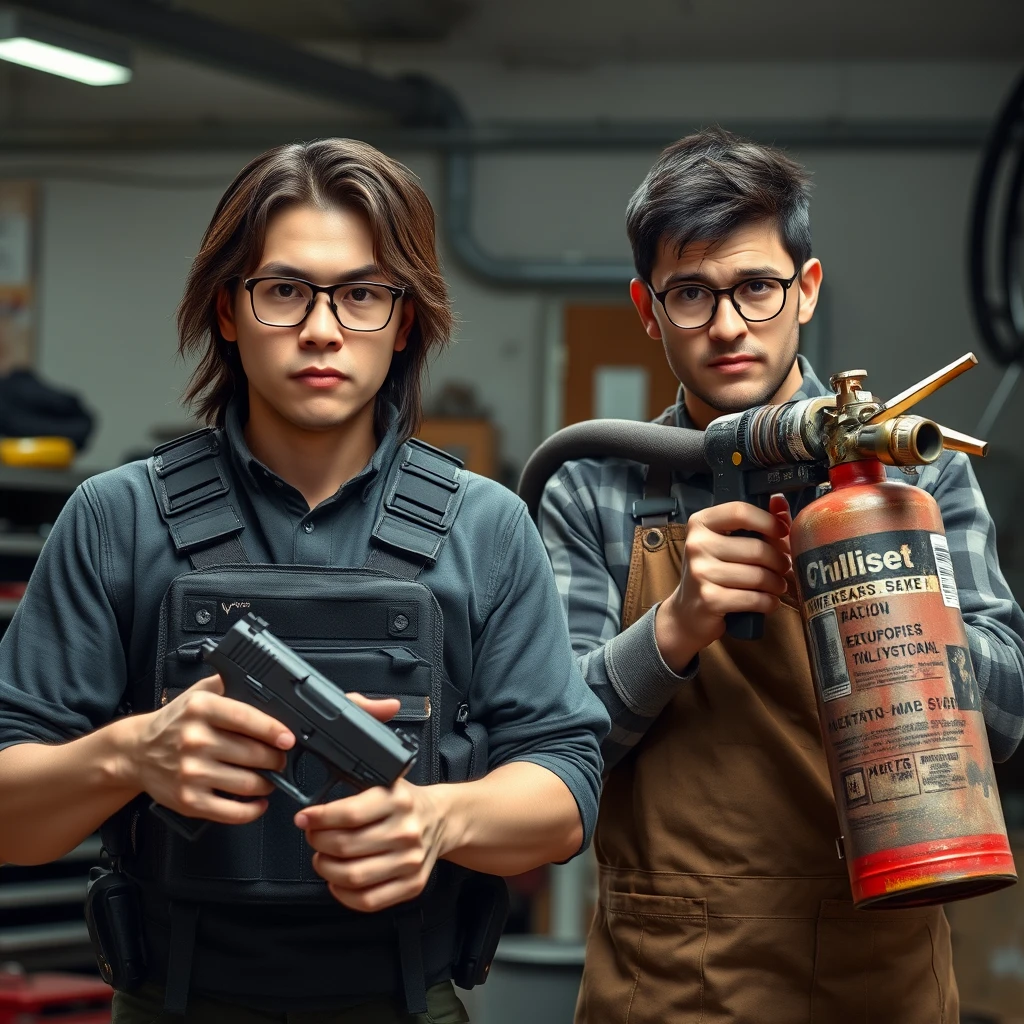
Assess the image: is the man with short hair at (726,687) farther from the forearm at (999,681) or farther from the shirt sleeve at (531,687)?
the shirt sleeve at (531,687)

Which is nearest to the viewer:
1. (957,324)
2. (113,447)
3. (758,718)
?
(758,718)

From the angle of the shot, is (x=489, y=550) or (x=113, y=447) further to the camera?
(x=113, y=447)

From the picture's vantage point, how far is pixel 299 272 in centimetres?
121

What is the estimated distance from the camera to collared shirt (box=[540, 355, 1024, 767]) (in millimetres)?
1398

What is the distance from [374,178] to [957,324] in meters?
5.11

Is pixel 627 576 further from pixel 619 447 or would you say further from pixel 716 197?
pixel 716 197

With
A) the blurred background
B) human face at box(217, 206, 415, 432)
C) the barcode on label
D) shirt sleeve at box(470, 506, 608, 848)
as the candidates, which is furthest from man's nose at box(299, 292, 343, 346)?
the blurred background

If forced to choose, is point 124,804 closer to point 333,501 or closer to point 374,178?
point 333,501

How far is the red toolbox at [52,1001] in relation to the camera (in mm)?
3541

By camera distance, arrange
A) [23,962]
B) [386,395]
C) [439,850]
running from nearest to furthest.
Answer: [439,850]
[386,395]
[23,962]

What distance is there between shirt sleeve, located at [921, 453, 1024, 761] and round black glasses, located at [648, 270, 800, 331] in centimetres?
25

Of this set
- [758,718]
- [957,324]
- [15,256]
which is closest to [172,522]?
[758,718]

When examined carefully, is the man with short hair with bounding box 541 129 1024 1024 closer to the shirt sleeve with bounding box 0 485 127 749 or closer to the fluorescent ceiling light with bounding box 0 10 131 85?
the shirt sleeve with bounding box 0 485 127 749

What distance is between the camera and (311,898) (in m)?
1.14
